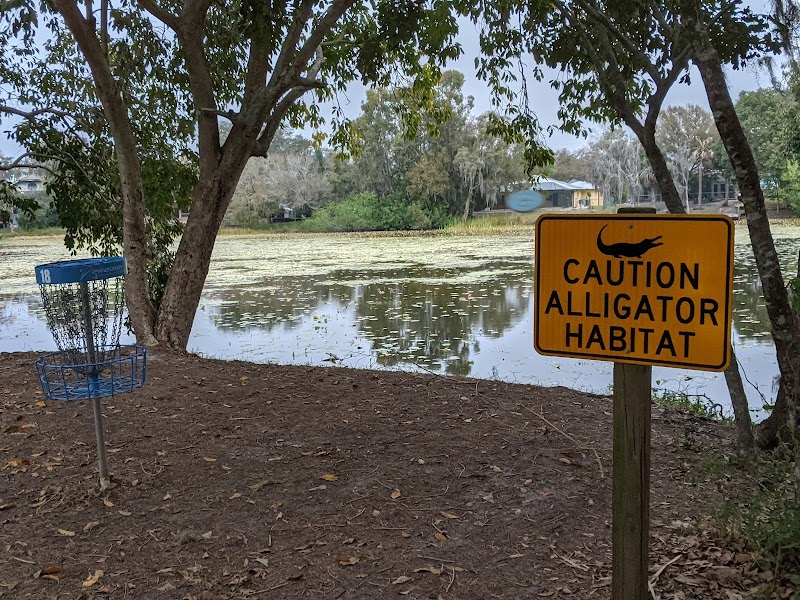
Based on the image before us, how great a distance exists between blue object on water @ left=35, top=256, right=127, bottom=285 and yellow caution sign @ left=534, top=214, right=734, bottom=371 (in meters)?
2.26

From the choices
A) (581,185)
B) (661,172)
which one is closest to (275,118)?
(661,172)

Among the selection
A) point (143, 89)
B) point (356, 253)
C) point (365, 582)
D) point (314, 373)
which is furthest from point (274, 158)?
point (365, 582)

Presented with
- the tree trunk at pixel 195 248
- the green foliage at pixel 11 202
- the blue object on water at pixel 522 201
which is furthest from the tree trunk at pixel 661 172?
the blue object on water at pixel 522 201

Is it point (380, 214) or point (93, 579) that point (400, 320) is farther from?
point (380, 214)

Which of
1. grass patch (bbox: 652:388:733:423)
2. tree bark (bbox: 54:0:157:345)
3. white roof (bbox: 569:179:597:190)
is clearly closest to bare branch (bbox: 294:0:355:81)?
tree bark (bbox: 54:0:157:345)

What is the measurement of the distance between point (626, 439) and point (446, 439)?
8.73 feet

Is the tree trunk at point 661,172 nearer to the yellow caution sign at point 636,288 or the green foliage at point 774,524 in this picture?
the green foliage at point 774,524

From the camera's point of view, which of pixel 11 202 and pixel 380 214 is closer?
pixel 11 202

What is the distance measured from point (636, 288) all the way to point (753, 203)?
2.57 metres

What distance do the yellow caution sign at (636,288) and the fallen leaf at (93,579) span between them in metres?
2.16

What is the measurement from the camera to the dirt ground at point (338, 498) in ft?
9.48

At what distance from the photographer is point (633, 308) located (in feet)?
5.47

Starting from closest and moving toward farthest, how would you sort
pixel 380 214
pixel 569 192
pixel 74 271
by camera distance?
pixel 74 271 → pixel 380 214 → pixel 569 192

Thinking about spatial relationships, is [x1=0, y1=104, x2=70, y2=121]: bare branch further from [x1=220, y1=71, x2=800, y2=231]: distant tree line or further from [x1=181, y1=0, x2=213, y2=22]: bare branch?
[x1=220, y1=71, x2=800, y2=231]: distant tree line
